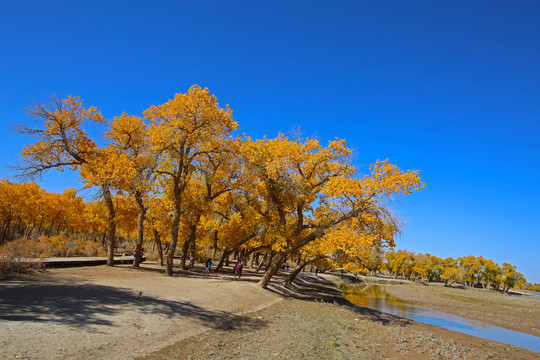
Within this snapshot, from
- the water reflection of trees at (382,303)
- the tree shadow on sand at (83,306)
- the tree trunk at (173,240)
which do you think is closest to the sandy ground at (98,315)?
the tree shadow on sand at (83,306)

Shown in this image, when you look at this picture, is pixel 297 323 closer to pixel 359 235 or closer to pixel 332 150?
pixel 359 235

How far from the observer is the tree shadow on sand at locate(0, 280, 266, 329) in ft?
27.5

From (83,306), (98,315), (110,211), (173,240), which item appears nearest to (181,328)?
(98,315)

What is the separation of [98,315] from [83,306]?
908mm

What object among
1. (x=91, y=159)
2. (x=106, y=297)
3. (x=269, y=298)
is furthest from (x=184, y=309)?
(x=91, y=159)

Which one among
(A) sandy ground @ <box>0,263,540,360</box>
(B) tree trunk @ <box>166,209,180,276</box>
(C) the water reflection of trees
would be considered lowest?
(C) the water reflection of trees

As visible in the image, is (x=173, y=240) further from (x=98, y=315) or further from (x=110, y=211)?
(x=98, y=315)

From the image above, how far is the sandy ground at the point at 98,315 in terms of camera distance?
696 centimetres

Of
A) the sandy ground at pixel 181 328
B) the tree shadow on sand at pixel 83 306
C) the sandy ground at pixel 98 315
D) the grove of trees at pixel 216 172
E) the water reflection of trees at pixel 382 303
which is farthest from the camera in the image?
the water reflection of trees at pixel 382 303

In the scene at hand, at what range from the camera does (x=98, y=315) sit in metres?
9.14

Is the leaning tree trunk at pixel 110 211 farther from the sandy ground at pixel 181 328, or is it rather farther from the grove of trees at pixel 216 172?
the sandy ground at pixel 181 328

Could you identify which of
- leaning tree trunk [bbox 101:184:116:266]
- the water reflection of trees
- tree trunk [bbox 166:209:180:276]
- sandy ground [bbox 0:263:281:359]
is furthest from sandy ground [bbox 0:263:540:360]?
the water reflection of trees

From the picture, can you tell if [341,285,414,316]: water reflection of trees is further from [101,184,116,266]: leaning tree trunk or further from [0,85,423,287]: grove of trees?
[101,184,116,266]: leaning tree trunk

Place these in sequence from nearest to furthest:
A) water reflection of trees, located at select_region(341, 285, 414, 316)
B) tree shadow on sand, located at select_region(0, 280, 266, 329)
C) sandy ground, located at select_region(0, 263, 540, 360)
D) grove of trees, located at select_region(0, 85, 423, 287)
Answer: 1. sandy ground, located at select_region(0, 263, 540, 360)
2. tree shadow on sand, located at select_region(0, 280, 266, 329)
3. grove of trees, located at select_region(0, 85, 423, 287)
4. water reflection of trees, located at select_region(341, 285, 414, 316)
